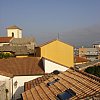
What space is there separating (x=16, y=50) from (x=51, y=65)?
24486 mm

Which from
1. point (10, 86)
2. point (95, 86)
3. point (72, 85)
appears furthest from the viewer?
point (10, 86)

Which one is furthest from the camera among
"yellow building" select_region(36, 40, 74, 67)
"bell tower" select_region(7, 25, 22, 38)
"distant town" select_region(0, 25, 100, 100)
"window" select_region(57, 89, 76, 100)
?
"bell tower" select_region(7, 25, 22, 38)

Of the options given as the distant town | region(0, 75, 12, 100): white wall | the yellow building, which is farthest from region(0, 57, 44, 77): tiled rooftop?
the yellow building

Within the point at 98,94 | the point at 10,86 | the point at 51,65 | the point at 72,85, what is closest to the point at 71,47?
the point at 51,65

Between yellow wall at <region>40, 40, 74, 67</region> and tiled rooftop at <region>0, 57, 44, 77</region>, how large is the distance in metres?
3.77

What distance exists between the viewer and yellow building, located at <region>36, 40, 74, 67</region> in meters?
36.5

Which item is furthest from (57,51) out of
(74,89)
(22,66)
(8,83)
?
(74,89)

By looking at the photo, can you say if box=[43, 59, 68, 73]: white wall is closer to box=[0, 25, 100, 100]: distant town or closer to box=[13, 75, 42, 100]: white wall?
box=[0, 25, 100, 100]: distant town

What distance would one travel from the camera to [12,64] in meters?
31.6

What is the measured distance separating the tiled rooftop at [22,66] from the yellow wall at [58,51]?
3.77 m

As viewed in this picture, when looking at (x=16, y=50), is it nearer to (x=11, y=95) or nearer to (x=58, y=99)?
(x=11, y=95)

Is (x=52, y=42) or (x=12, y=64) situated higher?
(x=52, y=42)

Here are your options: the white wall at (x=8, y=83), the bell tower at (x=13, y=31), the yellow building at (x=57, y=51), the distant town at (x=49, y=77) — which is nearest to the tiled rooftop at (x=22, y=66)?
the distant town at (x=49, y=77)

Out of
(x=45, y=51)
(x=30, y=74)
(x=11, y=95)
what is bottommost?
(x=11, y=95)
